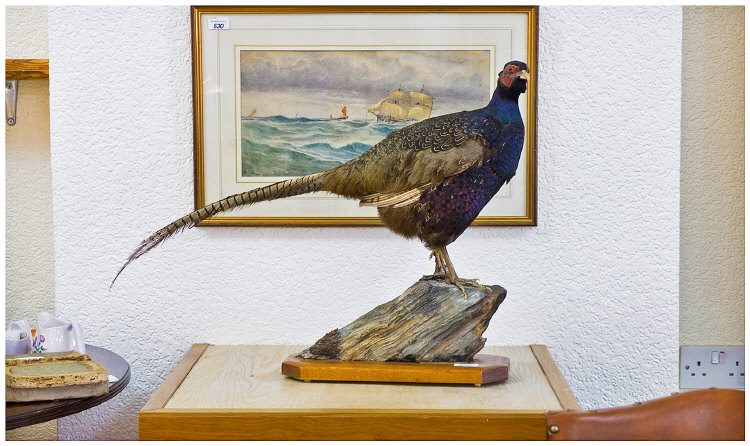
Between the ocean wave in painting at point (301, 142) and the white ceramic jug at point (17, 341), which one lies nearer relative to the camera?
the white ceramic jug at point (17, 341)

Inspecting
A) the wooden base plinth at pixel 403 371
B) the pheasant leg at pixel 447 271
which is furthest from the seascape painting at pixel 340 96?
the wooden base plinth at pixel 403 371

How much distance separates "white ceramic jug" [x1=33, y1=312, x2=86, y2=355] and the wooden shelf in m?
0.60

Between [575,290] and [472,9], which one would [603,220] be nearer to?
[575,290]

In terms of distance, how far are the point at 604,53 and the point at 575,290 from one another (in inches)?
21.7

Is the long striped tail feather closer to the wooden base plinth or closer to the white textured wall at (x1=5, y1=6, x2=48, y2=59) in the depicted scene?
the wooden base plinth

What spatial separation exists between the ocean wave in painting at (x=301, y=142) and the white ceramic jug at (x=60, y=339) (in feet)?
1.65

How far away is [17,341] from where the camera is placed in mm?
1647

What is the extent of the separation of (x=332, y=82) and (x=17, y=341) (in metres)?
0.87

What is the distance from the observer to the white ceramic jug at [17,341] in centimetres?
164

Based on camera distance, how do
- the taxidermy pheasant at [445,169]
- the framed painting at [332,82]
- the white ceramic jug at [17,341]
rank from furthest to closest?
the framed painting at [332,82] < the white ceramic jug at [17,341] < the taxidermy pheasant at [445,169]

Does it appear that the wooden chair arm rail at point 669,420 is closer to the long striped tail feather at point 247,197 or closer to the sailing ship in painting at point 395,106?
the long striped tail feather at point 247,197

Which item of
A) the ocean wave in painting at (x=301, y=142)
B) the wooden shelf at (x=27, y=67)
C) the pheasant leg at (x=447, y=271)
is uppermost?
the wooden shelf at (x=27, y=67)

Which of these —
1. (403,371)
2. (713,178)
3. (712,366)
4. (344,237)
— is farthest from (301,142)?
(712,366)

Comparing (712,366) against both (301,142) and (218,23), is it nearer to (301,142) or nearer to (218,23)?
(301,142)
